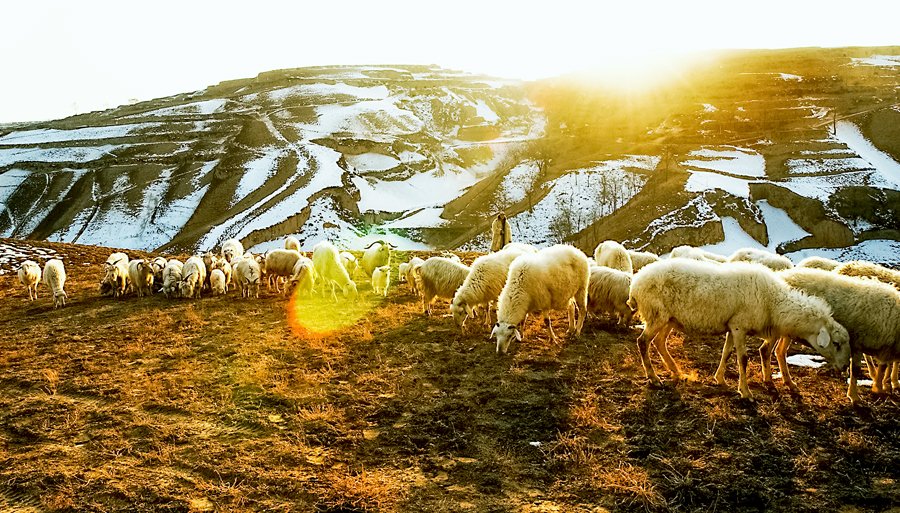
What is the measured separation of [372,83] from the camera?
16762cm

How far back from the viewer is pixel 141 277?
59.6ft

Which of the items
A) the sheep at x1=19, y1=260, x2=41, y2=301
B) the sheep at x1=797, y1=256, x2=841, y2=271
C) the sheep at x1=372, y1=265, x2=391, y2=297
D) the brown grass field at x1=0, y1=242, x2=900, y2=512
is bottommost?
the sheep at x1=372, y1=265, x2=391, y2=297

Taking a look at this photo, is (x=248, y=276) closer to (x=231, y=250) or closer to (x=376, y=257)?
(x=376, y=257)

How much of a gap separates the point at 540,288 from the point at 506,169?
78035 millimetres

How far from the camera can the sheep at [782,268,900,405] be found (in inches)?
312

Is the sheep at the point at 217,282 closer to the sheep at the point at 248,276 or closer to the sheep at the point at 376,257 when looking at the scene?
the sheep at the point at 248,276

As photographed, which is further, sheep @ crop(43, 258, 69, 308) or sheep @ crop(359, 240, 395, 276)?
sheep @ crop(359, 240, 395, 276)

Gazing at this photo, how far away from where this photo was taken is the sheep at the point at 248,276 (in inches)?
689

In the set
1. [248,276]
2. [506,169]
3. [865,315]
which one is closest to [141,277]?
[248,276]

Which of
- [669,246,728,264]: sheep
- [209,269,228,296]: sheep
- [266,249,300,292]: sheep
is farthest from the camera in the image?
[266,249,300,292]: sheep

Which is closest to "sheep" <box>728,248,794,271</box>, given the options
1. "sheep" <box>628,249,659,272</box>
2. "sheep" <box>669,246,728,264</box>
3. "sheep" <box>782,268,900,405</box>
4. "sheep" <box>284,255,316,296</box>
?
"sheep" <box>669,246,728,264</box>

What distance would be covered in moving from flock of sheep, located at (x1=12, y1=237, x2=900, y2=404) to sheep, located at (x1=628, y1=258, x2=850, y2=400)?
0.05ft

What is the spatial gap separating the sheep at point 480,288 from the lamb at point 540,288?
1216mm

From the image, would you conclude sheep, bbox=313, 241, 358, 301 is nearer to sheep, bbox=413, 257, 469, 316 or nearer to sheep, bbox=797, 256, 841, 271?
sheep, bbox=413, 257, 469, 316
